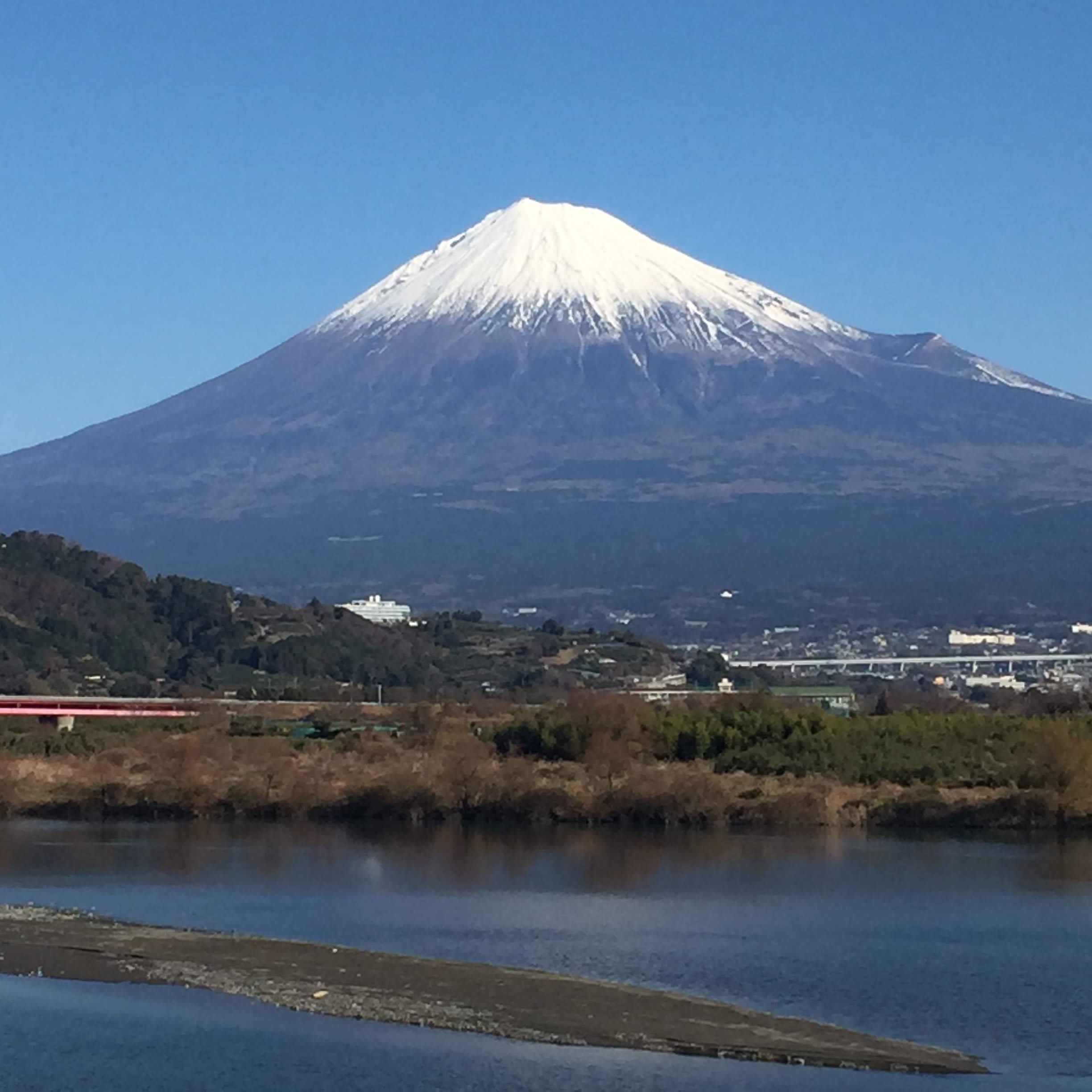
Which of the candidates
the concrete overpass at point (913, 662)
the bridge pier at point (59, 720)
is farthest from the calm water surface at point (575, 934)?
the concrete overpass at point (913, 662)

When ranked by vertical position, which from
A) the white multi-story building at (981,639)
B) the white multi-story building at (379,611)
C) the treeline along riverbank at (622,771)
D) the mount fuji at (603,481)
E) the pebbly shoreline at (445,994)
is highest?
the mount fuji at (603,481)

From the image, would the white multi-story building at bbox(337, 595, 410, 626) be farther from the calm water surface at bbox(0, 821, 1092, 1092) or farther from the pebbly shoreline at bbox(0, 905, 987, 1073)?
the pebbly shoreline at bbox(0, 905, 987, 1073)

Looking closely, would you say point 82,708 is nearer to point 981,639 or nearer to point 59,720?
point 59,720

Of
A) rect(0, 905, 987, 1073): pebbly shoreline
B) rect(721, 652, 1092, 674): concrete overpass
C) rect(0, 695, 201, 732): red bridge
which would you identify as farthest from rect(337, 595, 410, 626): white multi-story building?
rect(0, 905, 987, 1073): pebbly shoreline

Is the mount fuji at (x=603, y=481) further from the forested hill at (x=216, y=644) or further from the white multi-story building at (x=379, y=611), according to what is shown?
the forested hill at (x=216, y=644)

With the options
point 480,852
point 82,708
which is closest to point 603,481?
point 82,708

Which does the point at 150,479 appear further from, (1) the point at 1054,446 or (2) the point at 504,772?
(2) the point at 504,772
